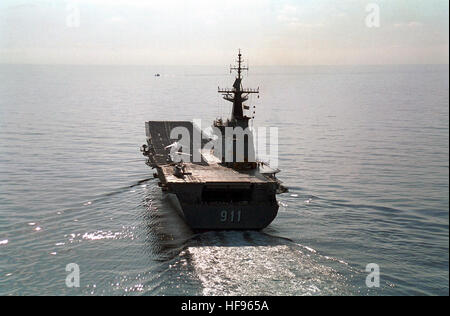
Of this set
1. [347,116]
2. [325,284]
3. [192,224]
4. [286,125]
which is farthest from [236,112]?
[347,116]

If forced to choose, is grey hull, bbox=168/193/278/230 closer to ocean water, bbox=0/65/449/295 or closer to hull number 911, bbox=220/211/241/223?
hull number 911, bbox=220/211/241/223

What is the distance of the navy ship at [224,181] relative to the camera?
24.9 meters

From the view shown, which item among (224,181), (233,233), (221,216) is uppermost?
(224,181)

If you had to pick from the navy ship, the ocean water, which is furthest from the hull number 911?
the ocean water

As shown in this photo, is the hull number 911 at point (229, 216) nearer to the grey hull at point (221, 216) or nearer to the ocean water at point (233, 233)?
the grey hull at point (221, 216)

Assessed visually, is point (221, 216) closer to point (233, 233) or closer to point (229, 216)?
point (229, 216)

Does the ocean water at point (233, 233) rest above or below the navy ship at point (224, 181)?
below

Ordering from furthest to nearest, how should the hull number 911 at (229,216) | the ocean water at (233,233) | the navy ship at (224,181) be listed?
the navy ship at (224,181)
the hull number 911 at (229,216)
the ocean water at (233,233)

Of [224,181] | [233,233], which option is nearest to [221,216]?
[233,233]

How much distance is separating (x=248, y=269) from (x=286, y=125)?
2004 inches

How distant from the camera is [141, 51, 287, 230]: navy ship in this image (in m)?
24.9

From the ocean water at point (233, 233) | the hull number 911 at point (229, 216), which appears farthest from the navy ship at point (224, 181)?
the ocean water at point (233, 233)

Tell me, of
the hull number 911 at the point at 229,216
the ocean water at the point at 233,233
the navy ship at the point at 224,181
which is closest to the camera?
the ocean water at the point at 233,233

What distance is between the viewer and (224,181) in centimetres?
2609
